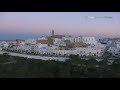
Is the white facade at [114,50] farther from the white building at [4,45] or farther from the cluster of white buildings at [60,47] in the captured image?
the white building at [4,45]

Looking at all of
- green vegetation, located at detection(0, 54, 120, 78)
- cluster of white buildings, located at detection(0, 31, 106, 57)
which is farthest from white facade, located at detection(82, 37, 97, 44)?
green vegetation, located at detection(0, 54, 120, 78)

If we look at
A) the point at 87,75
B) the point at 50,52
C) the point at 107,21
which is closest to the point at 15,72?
the point at 50,52

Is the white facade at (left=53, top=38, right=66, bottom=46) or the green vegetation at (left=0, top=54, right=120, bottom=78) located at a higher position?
the white facade at (left=53, top=38, right=66, bottom=46)

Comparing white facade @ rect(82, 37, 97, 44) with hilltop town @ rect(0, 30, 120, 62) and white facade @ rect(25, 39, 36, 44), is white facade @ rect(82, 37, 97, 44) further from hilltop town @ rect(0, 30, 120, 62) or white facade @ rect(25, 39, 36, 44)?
white facade @ rect(25, 39, 36, 44)

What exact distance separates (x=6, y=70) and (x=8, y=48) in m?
0.36

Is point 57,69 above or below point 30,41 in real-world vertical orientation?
below

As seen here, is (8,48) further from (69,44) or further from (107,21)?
(107,21)

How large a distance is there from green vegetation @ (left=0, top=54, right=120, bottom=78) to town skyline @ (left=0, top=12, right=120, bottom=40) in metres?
0.41

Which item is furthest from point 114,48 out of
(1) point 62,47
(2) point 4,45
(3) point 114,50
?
(2) point 4,45

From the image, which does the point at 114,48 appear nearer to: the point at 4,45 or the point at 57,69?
the point at 57,69

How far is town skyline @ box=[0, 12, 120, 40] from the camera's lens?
26.2ft

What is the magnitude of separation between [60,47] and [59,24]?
0.37 meters

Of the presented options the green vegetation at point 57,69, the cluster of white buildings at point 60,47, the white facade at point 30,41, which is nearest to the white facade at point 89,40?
the cluster of white buildings at point 60,47

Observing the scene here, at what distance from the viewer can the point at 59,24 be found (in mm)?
8031
